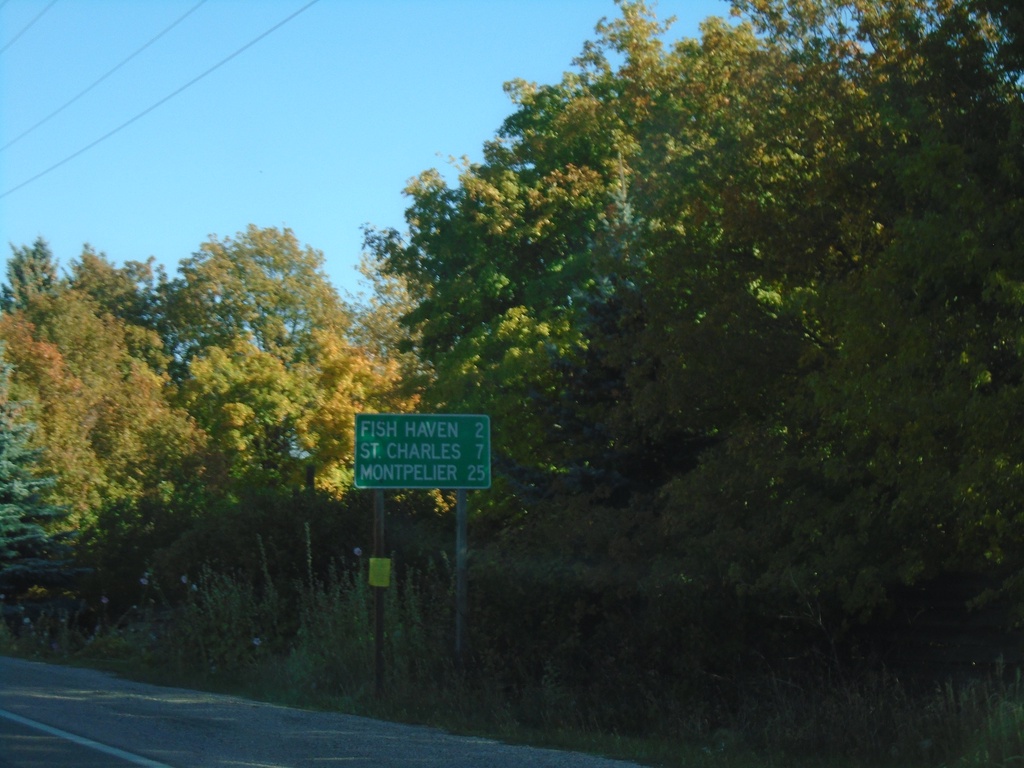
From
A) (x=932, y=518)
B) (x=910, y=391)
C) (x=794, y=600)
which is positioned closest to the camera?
(x=910, y=391)

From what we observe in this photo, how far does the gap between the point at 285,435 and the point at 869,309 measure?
3513 centimetres

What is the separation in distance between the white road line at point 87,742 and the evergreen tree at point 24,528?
45.8 ft

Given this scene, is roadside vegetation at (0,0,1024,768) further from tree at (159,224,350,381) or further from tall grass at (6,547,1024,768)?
tree at (159,224,350,381)

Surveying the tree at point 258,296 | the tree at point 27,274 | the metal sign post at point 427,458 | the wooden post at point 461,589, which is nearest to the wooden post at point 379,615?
the metal sign post at point 427,458

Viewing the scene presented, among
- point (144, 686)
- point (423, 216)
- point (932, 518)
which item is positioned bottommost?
point (144, 686)

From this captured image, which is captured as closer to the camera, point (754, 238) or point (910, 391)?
point (910, 391)

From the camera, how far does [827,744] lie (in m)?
11.3

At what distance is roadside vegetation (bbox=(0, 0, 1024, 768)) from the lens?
11023 millimetres

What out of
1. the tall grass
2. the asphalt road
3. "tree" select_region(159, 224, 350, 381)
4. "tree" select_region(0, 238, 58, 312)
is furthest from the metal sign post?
"tree" select_region(0, 238, 58, 312)

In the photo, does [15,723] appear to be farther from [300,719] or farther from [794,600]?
[794,600]

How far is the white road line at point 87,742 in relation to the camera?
928 cm

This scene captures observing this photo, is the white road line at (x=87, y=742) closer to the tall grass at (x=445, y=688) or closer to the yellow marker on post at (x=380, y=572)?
the tall grass at (x=445, y=688)

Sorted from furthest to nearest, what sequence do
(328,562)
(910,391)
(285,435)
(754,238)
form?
(285,435) < (328,562) < (754,238) < (910,391)

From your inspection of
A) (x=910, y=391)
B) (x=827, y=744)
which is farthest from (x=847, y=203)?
(x=827, y=744)
